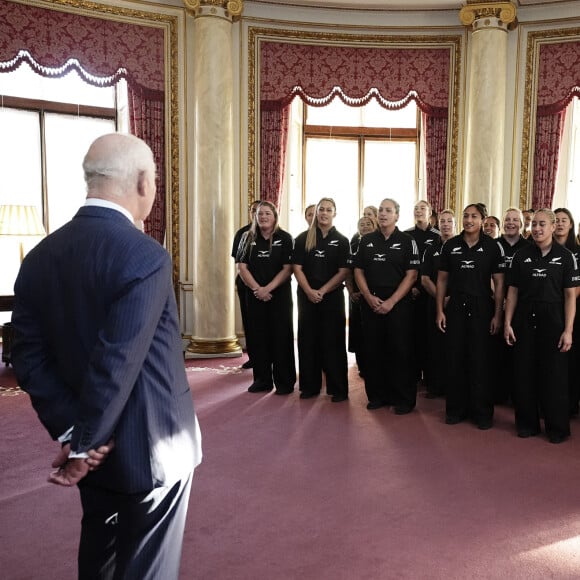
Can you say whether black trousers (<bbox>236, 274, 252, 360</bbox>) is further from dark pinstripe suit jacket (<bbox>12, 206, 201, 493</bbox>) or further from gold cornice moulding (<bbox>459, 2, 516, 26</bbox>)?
gold cornice moulding (<bbox>459, 2, 516, 26</bbox>)

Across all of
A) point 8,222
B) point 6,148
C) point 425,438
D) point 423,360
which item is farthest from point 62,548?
point 6,148

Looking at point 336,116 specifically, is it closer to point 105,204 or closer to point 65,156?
point 65,156

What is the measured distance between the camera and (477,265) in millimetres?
4086

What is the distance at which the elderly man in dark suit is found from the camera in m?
1.33

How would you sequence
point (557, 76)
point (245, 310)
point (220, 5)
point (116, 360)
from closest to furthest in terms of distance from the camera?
1. point (116, 360)
2. point (245, 310)
3. point (220, 5)
4. point (557, 76)

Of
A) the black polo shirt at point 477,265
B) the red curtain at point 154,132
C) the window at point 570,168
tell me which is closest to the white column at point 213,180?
the red curtain at point 154,132

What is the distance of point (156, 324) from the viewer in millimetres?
1386

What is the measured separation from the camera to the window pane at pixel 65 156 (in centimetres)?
734

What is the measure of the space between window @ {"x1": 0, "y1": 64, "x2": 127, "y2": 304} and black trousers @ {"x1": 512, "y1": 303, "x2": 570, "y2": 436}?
213 inches

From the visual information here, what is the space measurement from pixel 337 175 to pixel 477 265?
4.93m

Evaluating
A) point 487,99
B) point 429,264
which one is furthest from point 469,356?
point 487,99

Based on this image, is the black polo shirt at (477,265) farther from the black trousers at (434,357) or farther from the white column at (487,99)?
the white column at (487,99)

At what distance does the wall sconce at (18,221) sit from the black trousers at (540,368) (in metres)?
4.41

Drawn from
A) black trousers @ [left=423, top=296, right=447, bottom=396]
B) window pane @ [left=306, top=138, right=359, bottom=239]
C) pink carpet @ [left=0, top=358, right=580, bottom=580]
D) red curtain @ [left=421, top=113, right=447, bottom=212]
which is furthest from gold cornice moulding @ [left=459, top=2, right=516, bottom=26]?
pink carpet @ [left=0, top=358, right=580, bottom=580]
